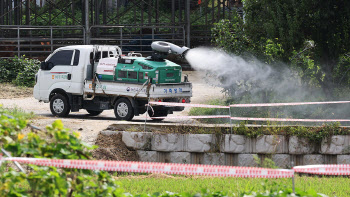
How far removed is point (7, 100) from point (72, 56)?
645 cm

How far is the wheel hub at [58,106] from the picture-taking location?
59.3ft

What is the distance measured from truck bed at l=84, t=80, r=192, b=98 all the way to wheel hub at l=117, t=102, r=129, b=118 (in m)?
0.35

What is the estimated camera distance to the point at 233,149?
13492mm

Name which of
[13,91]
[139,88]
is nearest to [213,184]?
[139,88]

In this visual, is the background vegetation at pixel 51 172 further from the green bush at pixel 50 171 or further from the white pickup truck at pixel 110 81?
the white pickup truck at pixel 110 81

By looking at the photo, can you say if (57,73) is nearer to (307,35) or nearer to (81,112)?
(81,112)

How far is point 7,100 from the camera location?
2312 cm

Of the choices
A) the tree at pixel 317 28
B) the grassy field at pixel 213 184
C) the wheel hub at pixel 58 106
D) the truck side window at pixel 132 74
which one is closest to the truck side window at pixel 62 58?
the wheel hub at pixel 58 106

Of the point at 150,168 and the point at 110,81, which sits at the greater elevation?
the point at 110,81

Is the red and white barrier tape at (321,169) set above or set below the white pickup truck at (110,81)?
below

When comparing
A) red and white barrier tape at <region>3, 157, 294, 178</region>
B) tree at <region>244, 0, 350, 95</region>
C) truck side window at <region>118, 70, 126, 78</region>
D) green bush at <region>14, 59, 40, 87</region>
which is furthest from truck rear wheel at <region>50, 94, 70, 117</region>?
red and white barrier tape at <region>3, 157, 294, 178</region>

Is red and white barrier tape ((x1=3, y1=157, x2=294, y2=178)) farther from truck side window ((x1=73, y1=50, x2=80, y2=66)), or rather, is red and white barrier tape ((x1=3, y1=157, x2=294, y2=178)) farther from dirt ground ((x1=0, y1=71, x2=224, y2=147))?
truck side window ((x1=73, y1=50, x2=80, y2=66))

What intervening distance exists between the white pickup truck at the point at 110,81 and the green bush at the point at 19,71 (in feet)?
29.3

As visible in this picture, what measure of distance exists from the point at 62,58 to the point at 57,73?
1.58ft
